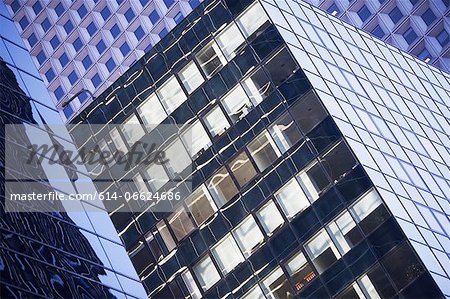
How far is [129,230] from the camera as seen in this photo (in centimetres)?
6062

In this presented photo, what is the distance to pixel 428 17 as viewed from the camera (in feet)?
338

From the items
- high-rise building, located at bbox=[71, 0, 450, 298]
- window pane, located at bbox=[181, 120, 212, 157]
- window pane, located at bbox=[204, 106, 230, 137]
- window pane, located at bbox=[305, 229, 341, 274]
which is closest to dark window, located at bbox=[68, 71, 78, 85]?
high-rise building, located at bbox=[71, 0, 450, 298]

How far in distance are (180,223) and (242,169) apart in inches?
194

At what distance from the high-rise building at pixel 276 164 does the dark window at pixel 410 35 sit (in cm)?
3650

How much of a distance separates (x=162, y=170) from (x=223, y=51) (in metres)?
7.86

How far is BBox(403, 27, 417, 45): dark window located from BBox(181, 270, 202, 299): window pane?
2092 inches

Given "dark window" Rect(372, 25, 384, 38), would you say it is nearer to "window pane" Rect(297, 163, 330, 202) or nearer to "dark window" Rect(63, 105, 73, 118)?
"dark window" Rect(63, 105, 73, 118)

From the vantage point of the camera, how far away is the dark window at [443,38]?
102m

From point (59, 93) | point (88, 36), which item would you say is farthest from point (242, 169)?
point (88, 36)

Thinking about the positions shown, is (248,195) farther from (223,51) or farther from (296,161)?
(223,51)

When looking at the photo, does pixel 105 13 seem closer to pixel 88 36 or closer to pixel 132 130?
pixel 88 36

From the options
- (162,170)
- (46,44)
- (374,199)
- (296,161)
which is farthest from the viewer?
(46,44)

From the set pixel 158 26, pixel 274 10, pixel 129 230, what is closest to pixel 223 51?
pixel 274 10

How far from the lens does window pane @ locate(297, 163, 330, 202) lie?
176ft
